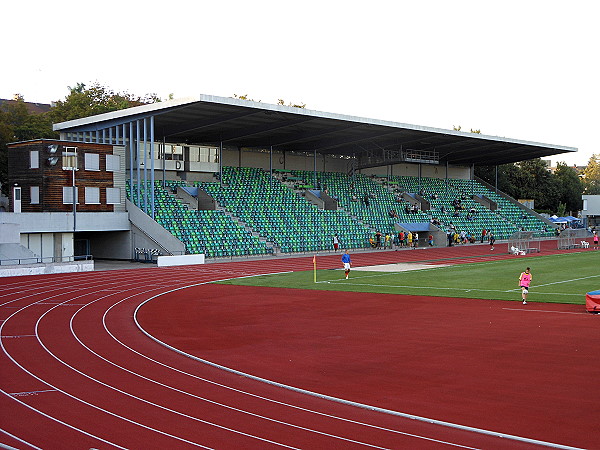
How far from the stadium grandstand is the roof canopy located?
116mm

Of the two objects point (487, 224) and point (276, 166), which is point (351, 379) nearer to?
point (276, 166)

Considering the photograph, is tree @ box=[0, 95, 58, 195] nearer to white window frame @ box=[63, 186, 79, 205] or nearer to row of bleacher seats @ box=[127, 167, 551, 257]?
white window frame @ box=[63, 186, 79, 205]

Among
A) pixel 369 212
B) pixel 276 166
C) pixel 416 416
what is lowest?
pixel 416 416

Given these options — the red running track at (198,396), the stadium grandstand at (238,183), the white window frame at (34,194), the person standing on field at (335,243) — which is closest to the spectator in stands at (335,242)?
the person standing on field at (335,243)

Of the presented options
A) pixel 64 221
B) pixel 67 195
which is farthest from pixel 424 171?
pixel 64 221

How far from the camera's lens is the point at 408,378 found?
1255 centimetres

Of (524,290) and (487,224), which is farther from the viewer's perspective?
(487,224)

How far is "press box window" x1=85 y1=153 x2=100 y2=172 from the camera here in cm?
4041

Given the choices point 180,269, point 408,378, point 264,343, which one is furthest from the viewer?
point 180,269

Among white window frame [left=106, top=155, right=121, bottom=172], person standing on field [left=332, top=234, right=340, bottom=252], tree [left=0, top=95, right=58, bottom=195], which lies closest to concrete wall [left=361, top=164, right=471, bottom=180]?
person standing on field [left=332, top=234, right=340, bottom=252]

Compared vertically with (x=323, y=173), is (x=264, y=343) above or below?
below

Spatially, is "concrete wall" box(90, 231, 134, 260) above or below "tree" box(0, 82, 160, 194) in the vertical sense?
below

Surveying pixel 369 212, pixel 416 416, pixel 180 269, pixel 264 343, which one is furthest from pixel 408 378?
pixel 369 212

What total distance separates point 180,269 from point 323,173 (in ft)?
87.3
